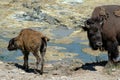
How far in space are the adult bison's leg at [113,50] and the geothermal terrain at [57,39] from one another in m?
Result: 0.41

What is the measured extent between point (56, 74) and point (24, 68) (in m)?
1.21

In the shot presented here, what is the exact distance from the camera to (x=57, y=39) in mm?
24359

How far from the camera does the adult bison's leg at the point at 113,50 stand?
14336 mm

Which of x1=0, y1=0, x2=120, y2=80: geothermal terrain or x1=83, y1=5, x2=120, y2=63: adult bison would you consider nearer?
x1=0, y1=0, x2=120, y2=80: geothermal terrain

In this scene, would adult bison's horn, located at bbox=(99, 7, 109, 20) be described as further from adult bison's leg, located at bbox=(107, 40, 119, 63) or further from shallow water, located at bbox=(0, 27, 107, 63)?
shallow water, located at bbox=(0, 27, 107, 63)

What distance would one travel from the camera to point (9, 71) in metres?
13.5

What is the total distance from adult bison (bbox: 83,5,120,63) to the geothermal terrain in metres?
0.71

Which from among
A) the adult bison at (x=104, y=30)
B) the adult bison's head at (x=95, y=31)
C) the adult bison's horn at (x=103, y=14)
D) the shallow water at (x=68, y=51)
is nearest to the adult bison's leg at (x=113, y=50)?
the adult bison at (x=104, y=30)

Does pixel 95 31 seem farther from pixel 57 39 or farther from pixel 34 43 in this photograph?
pixel 57 39

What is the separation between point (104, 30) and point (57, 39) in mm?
10168

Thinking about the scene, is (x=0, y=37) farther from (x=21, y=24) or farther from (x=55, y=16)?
(x=55, y=16)

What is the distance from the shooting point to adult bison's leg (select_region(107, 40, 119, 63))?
47.0 feet

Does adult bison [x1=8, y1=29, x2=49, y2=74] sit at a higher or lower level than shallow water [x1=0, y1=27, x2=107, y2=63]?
higher

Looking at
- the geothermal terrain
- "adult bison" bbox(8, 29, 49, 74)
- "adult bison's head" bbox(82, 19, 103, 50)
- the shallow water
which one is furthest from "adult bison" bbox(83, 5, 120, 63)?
the shallow water
